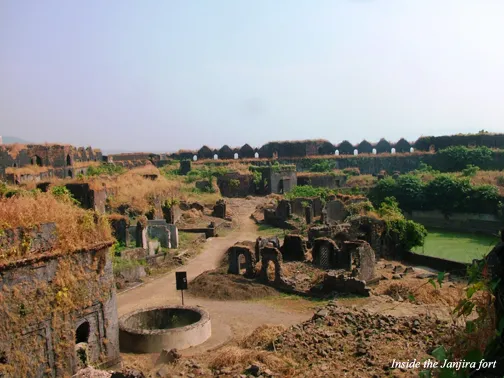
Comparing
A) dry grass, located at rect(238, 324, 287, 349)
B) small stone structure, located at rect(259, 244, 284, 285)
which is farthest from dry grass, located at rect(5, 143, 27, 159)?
dry grass, located at rect(238, 324, 287, 349)

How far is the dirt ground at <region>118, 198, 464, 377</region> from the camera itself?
322 inches

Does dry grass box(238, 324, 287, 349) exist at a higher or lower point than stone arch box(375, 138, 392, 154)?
lower

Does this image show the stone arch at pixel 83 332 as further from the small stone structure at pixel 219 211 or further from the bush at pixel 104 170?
the bush at pixel 104 170

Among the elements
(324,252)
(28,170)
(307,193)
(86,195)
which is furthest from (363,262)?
(28,170)

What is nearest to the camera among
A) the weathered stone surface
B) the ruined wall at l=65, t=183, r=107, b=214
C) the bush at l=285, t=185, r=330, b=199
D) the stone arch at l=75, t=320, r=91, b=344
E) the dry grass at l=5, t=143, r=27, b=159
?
the weathered stone surface

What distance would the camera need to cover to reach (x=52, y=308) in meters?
9.87

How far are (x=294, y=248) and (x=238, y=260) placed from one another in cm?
273

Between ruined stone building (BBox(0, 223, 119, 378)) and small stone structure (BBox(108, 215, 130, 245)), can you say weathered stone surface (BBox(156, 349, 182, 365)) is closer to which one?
ruined stone building (BBox(0, 223, 119, 378))

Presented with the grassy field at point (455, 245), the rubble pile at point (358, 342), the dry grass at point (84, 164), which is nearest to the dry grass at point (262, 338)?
the rubble pile at point (358, 342)

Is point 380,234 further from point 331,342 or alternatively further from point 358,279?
point 331,342

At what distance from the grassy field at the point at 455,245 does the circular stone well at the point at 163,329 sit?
1388 centimetres

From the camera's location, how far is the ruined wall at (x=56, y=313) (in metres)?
9.14

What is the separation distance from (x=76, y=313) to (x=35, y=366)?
4.41 feet

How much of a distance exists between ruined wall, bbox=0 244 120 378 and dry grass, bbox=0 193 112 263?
24 cm
